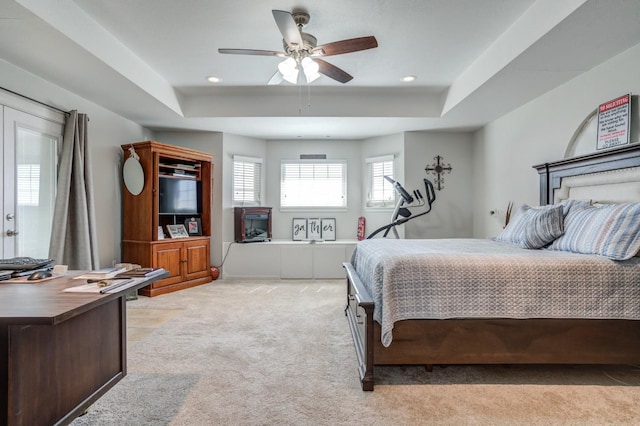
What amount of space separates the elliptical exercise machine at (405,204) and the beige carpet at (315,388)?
7.41 ft

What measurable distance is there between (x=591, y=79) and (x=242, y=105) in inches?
147

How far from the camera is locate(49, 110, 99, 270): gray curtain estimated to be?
3.47 meters

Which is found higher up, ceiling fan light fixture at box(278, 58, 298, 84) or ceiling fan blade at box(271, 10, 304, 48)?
ceiling fan blade at box(271, 10, 304, 48)

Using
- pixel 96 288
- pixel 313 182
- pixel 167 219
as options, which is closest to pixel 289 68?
pixel 96 288

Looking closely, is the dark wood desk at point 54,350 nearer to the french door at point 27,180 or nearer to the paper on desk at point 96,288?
the paper on desk at point 96,288

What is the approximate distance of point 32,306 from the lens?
121 cm

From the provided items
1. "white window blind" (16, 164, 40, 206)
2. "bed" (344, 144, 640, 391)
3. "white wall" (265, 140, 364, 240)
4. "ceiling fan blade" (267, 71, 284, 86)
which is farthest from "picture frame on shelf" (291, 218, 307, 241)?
"bed" (344, 144, 640, 391)

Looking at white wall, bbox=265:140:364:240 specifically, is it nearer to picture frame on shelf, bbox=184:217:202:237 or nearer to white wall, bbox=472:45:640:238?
picture frame on shelf, bbox=184:217:202:237

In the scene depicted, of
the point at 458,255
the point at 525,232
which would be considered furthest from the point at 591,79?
the point at 458,255

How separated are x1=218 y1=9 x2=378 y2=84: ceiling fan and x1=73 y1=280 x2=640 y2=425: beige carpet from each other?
2254 millimetres

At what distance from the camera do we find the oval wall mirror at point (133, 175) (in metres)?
4.45

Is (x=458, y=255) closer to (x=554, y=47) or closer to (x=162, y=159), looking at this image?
(x=554, y=47)

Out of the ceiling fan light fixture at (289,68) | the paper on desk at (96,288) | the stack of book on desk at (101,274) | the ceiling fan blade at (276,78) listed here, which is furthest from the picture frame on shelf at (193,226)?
the paper on desk at (96,288)

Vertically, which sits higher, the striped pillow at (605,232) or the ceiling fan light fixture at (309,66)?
the ceiling fan light fixture at (309,66)
